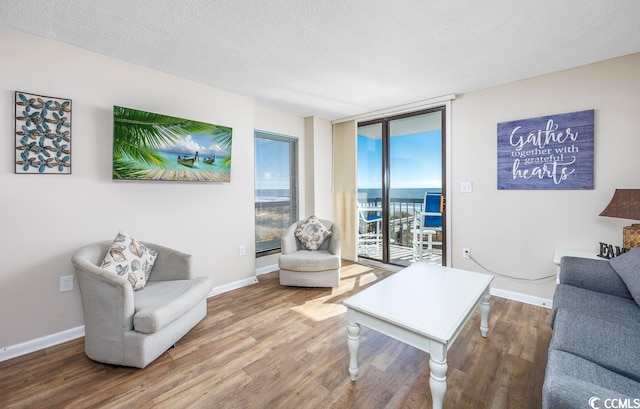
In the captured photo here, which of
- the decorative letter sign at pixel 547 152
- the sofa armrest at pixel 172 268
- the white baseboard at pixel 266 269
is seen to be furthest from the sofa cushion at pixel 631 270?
the white baseboard at pixel 266 269

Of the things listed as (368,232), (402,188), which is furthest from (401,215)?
(368,232)

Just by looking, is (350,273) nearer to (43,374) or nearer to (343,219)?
(343,219)

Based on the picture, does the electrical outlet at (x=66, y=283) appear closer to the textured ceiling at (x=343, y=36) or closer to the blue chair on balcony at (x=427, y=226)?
the textured ceiling at (x=343, y=36)

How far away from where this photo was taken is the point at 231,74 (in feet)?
8.80

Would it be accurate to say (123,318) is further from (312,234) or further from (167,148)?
(312,234)

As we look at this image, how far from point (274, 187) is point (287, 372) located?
2648 mm

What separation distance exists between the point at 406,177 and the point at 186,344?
3251mm

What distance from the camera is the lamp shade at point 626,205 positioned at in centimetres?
205

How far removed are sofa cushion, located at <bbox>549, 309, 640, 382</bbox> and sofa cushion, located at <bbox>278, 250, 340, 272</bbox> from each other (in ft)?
6.65

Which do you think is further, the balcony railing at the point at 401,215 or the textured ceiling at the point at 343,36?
the balcony railing at the point at 401,215

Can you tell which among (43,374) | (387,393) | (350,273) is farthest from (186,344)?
(350,273)

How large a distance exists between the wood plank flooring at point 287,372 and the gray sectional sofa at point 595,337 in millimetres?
479

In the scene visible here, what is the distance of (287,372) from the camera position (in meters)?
1.76

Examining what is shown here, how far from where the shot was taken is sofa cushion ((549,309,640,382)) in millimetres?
1111
